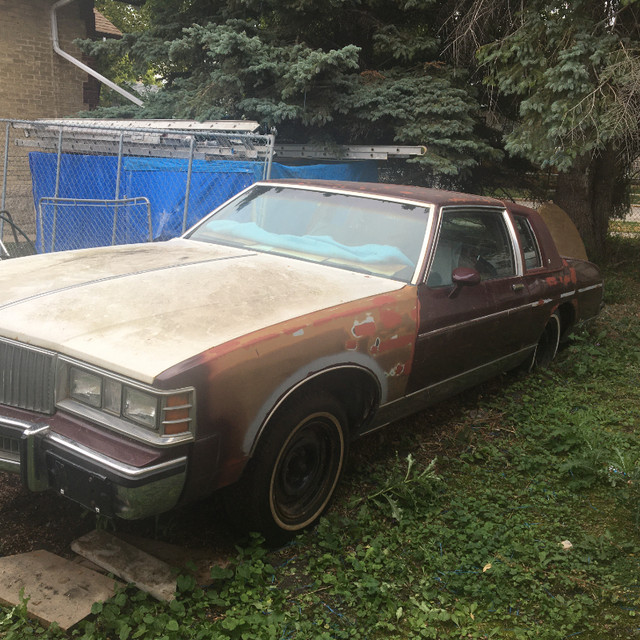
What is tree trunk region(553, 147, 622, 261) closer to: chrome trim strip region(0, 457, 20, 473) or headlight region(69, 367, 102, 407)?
headlight region(69, 367, 102, 407)

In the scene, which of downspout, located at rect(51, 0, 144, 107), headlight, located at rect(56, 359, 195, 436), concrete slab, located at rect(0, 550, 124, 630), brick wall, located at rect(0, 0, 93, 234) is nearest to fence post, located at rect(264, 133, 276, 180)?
headlight, located at rect(56, 359, 195, 436)

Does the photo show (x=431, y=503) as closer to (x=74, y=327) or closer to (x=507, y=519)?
(x=507, y=519)

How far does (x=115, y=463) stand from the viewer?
2605mm

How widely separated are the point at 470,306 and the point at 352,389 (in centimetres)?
116

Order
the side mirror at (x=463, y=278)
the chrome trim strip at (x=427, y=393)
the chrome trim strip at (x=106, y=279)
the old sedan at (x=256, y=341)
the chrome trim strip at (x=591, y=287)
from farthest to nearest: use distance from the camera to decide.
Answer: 1. the chrome trim strip at (x=591, y=287)
2. the side mirror at (x=463, y=278)
3. the chrome trim strip at (x=427, y=393)
4. the chrome trim strip at (x=106, y=279)
5. the old sedan at (x=256, y=341)

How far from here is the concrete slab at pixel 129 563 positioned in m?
2.86

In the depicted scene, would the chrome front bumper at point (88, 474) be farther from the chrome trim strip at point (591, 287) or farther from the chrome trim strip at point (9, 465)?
the chrome trim strip at point (591, 287)

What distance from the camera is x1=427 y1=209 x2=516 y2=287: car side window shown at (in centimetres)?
421

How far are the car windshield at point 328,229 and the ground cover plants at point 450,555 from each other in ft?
4.14

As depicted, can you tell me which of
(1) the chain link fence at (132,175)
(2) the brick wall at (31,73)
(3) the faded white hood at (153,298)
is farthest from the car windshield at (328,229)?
(2) the brick wall at (31,73)

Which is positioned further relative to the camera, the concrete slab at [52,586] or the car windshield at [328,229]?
the car windshield at [328,229]

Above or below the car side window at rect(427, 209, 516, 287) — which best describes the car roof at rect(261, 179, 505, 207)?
above

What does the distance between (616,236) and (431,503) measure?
13974 millimetres

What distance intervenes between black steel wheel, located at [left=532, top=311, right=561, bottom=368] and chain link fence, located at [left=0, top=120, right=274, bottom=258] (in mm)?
3375
